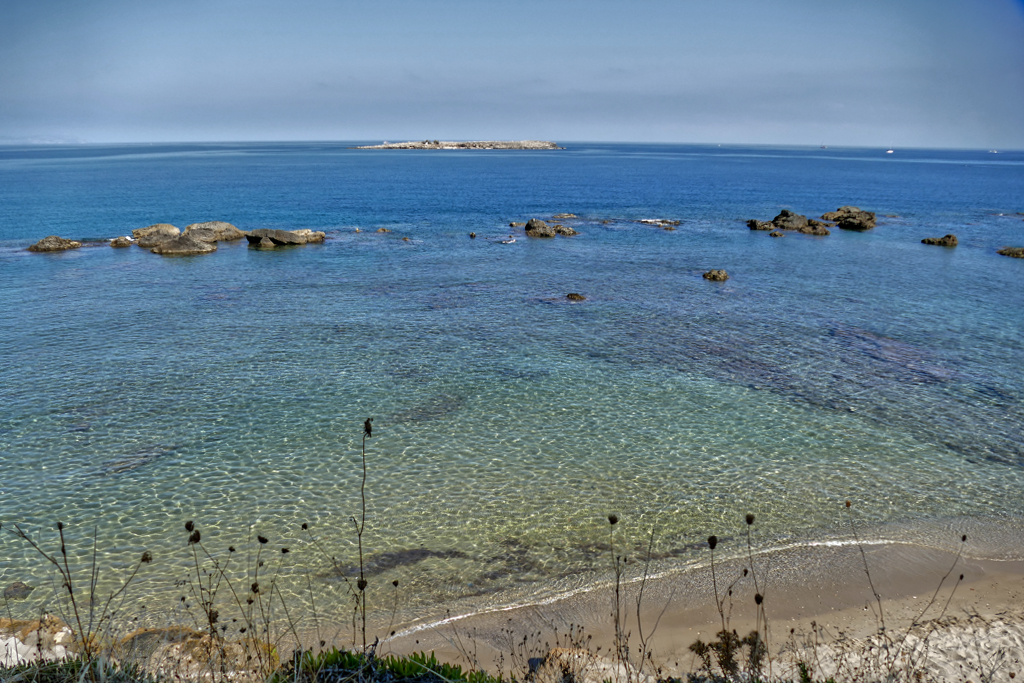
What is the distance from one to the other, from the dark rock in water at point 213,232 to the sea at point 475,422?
586 centimetres

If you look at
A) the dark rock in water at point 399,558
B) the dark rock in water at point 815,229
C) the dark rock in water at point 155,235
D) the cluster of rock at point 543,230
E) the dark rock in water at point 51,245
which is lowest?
the dark rock in water at point 399,558

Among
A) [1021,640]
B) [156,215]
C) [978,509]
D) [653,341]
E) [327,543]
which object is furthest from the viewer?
[156,215]

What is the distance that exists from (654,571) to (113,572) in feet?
36.5

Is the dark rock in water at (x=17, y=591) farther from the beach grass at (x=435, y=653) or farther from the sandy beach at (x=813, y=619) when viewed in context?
the sandy beach at (x=813, y=619)

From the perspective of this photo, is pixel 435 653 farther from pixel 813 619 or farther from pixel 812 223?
pixel 812 223

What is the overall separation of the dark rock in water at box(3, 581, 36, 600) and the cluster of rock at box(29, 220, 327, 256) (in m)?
41.3

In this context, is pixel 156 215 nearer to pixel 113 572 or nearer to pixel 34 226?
pixel 34 226

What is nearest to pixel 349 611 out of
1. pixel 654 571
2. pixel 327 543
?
pixel 327 543

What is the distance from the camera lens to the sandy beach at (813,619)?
10.2m

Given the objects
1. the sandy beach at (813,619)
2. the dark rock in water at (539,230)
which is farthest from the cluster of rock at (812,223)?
the sandy beach at (813,619)

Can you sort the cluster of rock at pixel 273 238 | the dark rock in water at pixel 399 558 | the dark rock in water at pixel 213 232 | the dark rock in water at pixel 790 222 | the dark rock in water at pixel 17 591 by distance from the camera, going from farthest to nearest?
the dark rock in water at pixel 790 222 → the cluster of rock at pixel 273 238 → the dark rock in water at pixel 213 232 → the dark rock in water at pixel 399 558 → the dark rock in water at pixel 17 591

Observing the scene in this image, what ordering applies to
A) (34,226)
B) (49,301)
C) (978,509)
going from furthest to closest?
(34,226) → (49,301) → (978,509)

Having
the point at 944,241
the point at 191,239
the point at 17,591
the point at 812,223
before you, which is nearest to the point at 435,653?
the point at 17,591

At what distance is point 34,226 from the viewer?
60.4 metres
